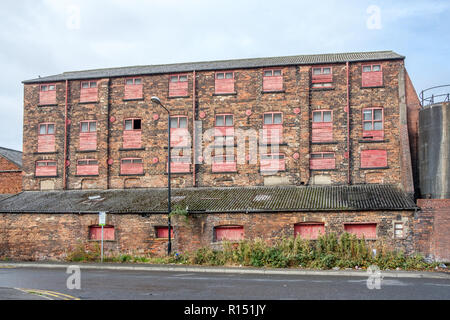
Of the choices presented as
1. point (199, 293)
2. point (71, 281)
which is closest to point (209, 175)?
point (71, 281)

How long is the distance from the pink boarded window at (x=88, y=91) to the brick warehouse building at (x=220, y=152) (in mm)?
71

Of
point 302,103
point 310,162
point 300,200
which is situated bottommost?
point 300,200

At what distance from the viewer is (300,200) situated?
2462 cm

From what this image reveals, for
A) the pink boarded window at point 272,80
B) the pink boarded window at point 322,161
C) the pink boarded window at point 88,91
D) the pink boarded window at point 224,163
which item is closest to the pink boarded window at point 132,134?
the pink boarded window at point 88,91

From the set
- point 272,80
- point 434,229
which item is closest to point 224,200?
point 272,80

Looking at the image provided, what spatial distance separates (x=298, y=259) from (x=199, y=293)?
935cm

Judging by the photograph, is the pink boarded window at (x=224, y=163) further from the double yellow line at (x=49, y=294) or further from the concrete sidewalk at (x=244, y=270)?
the double yellow line at (x=49, y=294)

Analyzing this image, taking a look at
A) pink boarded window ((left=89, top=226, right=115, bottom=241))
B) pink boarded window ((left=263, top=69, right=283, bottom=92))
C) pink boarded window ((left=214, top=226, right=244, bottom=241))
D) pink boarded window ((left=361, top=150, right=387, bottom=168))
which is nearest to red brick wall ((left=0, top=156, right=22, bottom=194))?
pink boarded window ((left=89, top=226, right=115, bottom=241))

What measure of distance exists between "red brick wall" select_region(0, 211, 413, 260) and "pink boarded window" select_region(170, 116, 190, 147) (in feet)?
18.8

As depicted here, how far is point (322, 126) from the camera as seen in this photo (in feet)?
90.6

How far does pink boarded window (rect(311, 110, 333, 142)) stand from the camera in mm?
27531

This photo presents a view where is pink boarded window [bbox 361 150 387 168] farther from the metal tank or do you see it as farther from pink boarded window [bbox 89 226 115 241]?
pink boarded window [bbox 89 226 115 241]

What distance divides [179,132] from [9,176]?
1348 cm
